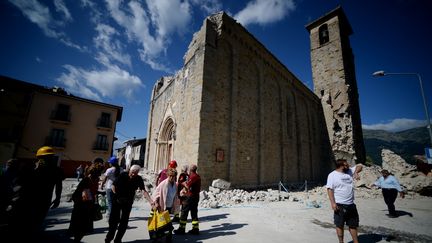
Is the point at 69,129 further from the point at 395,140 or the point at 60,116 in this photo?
the point at 395,140

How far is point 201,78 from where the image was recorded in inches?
367

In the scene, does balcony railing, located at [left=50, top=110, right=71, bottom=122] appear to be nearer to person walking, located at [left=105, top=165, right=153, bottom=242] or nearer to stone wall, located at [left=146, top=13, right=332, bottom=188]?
stone wall, located at [left=146, top=13, right=332, bottom=188]

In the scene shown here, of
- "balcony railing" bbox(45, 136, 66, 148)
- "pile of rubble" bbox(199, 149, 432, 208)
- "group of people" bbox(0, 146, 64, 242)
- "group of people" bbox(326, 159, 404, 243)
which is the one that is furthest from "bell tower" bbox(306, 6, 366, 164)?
"balcony railing" bbox(45, 136, 66, 148)

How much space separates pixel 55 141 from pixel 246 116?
19497mm

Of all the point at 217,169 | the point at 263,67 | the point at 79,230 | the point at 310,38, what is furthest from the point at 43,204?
the point at 310,38

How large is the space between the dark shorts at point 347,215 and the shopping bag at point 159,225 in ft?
10.0

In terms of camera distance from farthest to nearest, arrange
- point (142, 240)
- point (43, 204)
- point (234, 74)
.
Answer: point (234, 74) → point (142, 240) → point (43, 204)

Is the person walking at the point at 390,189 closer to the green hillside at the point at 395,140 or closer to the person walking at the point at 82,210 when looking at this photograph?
the person walking at the point at 82,210

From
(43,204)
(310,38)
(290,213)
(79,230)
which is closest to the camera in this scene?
(43,204)

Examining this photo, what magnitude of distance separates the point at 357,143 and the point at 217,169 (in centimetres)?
1847

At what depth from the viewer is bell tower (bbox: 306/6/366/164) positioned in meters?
19.6

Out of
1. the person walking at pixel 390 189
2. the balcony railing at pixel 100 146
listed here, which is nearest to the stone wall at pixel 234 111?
the person walking at pixel 390 189

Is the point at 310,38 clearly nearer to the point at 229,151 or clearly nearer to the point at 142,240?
the point at 229,151

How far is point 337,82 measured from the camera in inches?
814
